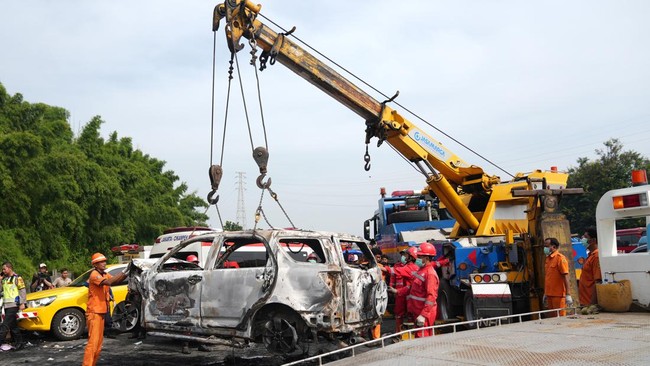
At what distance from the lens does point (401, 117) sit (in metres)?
11.8

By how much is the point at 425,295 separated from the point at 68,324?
6.96 meters

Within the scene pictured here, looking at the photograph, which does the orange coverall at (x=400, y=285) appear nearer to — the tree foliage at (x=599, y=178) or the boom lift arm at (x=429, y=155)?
the boom lift arm at (x=429, y=155)

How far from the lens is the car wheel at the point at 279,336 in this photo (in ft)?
21.0

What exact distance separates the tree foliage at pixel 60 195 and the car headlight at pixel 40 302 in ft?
34.1

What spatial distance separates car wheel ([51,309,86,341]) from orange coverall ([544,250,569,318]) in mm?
8071

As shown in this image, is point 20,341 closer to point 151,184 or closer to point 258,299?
point 258,299

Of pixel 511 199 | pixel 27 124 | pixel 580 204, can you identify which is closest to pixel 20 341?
pixel 511 199

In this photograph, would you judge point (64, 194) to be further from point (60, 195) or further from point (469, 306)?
point (469, 306)

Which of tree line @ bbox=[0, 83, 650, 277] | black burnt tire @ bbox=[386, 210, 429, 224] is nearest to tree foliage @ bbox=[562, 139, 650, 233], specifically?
tree line @ bbox=[0, 83, 650, 277]

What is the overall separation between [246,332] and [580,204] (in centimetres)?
4120

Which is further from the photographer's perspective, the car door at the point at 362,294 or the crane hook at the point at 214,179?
the crane hook at the point at 214,179

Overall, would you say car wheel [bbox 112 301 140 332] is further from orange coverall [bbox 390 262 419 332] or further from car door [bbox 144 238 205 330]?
orange coverall [bbox 390 262 419 332]

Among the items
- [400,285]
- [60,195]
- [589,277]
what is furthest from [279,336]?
[60,195]

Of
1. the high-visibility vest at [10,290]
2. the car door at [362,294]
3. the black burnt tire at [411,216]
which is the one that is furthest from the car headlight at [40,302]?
the black burnt tire at [411,216]
